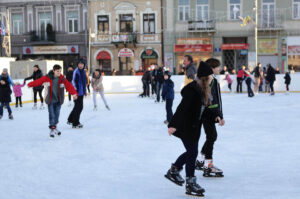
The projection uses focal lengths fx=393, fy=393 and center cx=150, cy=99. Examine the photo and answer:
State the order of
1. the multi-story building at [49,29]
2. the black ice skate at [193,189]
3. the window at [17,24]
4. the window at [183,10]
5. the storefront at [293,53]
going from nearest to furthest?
the black ice skate at [193,189]
the storefront at [293,53]
the window at [183,10]
the multi-story building at [49,29]
the window at [17,24]

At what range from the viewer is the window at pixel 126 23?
30.3 meters

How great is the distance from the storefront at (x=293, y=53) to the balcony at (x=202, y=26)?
559 cm

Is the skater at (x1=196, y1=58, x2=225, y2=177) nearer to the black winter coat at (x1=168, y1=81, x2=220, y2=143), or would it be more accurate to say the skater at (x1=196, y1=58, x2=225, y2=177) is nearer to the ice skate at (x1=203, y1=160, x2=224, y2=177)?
the ice skate at (x1=203, y1=160, x2=224, y2=177)

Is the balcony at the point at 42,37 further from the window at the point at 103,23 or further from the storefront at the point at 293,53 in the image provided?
the storefront at the point at 293,53

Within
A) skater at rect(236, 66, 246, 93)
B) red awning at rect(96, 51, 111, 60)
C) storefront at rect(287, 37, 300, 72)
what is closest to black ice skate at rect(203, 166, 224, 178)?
skater at rect(236, 66, 246, 93)

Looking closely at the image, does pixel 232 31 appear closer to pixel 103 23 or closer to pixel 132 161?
pixel 103 23

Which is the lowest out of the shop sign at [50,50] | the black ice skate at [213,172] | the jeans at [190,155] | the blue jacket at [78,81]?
the black ice skate at [213,172]

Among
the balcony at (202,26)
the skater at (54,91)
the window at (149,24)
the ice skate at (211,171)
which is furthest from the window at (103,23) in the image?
the ice skate at (211,171)

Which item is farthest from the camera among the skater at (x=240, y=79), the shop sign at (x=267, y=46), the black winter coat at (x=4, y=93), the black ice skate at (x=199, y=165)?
the shop sign at (x=267, y=46)

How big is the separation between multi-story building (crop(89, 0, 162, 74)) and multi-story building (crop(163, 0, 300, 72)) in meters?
0.99

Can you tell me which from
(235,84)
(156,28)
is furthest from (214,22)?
(235,84)

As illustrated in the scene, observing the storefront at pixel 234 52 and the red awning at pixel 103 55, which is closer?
the storefront at pixel 234 52

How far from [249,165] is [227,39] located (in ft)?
83.4

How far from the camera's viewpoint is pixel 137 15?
1188 inches
